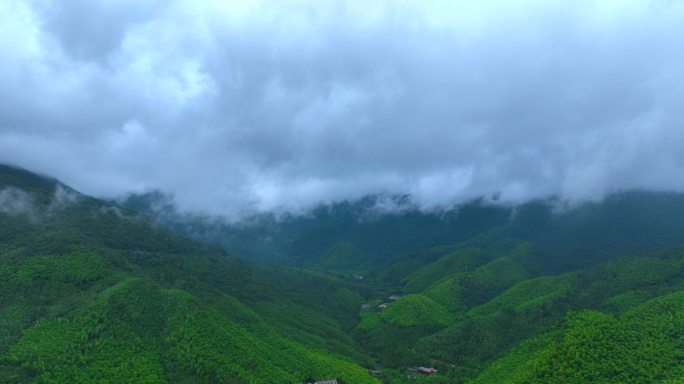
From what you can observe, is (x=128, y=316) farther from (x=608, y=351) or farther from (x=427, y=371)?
(x=608, y=351)

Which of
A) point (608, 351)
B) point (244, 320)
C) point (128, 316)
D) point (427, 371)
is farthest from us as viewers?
point (427, 371)

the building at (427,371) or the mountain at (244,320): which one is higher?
the mountain at (244,320)

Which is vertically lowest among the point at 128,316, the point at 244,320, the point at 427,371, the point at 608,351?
the point at 427,371

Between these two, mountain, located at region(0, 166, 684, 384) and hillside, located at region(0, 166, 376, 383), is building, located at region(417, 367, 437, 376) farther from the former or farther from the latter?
hillside, located at region(0, 166, 376, 383)

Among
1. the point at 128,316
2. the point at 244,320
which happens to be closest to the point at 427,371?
the point at 244,320

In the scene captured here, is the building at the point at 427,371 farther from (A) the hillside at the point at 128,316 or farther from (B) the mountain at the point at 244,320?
(A) the hillside at the point at 128,316

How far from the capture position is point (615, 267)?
496 feet

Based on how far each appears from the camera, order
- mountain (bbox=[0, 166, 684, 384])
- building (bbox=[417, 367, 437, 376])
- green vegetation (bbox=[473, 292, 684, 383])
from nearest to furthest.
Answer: green vegetation (bbox=[473, 292, 684, 383]) → mountain (bbox=[0, 166, 684, 384]) → building (bbox=[417, 367, 437, 376])

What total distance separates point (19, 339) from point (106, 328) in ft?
43.2

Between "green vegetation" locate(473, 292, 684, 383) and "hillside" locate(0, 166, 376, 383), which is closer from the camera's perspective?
"hillside" locate(0, 166, 376, 383)

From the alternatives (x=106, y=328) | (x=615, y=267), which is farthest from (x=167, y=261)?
(x=615, y=267)

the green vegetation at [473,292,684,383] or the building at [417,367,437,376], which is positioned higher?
the green vegetation at [473,292,684,383]

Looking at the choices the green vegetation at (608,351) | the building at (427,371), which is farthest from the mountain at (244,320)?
the building at (427,371)

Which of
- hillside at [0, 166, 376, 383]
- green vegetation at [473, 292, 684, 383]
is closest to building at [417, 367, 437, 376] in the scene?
green vegetation at [473, 292, 684, 383]
